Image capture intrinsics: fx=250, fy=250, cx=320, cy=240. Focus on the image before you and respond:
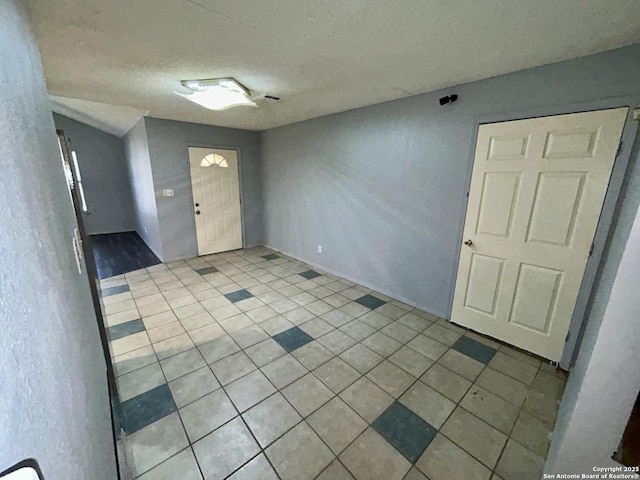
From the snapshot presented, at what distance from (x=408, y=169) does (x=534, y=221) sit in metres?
1.28

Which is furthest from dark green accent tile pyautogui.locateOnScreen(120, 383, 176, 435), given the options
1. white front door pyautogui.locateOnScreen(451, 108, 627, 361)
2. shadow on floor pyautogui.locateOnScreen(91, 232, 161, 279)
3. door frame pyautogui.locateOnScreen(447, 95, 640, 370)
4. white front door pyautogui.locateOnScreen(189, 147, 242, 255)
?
white front door pyautogui.locateOnScreen(189, 147, 242, 255)

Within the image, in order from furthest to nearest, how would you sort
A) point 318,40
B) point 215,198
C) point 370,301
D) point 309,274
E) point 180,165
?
1. point 215,198
2. point 180,165
3. point 309,274
4. point 370,301
5. point 318,40

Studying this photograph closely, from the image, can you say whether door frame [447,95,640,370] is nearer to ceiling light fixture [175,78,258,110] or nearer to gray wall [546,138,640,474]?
gray wall [546,138,640,474]

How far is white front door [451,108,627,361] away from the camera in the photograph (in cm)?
186

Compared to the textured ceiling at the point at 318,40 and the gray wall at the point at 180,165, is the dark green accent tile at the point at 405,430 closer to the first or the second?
the textured ceiling at the point at 318,40

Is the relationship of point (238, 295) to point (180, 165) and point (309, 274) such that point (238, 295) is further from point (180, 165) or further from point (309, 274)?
point (180, 165)

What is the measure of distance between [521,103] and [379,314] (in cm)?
239

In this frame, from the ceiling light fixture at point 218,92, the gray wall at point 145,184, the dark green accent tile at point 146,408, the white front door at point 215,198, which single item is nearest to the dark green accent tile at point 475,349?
the dark green accent tile at point 146,408

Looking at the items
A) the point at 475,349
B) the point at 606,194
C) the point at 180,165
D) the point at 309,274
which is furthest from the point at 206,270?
the point at 606,194

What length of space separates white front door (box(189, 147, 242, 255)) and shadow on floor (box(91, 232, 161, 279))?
1.00 metres

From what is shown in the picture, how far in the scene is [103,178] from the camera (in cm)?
648

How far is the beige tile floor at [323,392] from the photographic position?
140 cm

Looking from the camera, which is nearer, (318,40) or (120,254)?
(318,40)

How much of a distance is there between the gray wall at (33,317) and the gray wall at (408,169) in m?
2.87
